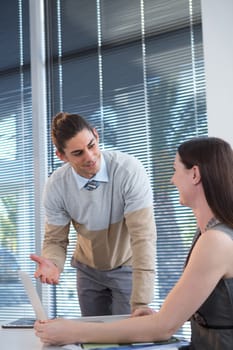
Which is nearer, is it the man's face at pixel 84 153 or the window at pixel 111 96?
the man's face at pixel 84 153

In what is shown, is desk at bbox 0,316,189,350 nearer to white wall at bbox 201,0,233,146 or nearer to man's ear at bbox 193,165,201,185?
man's ear at bbox 193,165,201,185

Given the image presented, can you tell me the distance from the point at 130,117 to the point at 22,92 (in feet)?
3.20

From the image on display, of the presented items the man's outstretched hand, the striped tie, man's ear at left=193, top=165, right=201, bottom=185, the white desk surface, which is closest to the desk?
the white desk surface

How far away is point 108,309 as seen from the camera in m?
2.09

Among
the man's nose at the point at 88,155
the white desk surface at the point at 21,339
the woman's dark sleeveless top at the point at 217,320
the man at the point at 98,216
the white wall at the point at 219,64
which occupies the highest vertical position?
the white wall at the point at 219,64

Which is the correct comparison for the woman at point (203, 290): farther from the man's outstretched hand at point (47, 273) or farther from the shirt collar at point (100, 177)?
the shirt collar at point (100, 177)

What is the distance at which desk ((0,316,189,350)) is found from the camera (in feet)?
3.97

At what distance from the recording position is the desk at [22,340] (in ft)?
3.97

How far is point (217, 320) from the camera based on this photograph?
1.12 metres

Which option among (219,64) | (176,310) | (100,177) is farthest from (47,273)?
(219,64)

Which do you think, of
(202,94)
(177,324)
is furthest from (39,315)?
(202,94)

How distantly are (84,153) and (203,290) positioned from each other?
0.95 metres

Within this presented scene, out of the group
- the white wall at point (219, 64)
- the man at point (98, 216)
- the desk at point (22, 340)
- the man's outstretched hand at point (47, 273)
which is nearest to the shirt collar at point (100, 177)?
the man at point (98, 216)

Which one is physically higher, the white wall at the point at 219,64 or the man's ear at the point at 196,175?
the white wall at the point at 219,64
